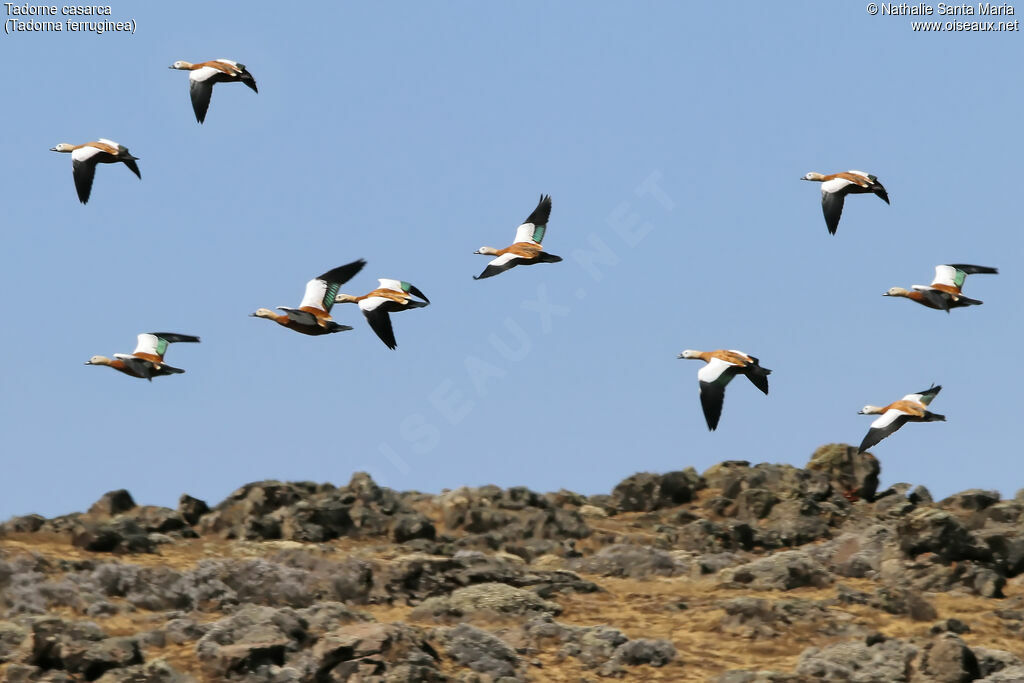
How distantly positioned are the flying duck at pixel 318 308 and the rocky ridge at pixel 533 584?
4.21 metres

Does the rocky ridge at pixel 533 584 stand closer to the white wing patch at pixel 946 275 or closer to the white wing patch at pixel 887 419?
the white wing patch at pixel 887 419

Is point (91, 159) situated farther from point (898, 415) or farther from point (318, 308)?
point (898, 415)

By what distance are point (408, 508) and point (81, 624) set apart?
12.8 meters

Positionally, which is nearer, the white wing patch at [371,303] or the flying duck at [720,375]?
the flying duck at [720,375]

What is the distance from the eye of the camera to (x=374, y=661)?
2241cm

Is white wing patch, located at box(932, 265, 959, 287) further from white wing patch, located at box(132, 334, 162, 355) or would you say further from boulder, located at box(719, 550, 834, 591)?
white wing patch, located at box(132, 334, 162, 355)

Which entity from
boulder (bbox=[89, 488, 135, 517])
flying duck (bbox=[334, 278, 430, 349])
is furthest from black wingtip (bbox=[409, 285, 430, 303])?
boulder (bbox=[89, 488, 135, 517])

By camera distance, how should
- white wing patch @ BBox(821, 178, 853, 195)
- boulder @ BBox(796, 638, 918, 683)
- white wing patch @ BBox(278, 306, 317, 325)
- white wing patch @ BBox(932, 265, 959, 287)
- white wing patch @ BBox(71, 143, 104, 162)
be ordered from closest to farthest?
boulder @ BBox(796, 638, 918, 683) < white wing patch @ BBox(278, 306, 317, 325) < white wing patch @ BBox(821, 178, 853, 195) < white wing patch @ BBox(71, 143, 104, 162) < white wing patch @ BBox(932, 265, 959, 287)

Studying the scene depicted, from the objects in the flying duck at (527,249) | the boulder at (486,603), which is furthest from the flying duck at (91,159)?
the boulder at (486,603)

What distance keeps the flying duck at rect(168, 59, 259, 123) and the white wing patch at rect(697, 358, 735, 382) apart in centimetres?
852

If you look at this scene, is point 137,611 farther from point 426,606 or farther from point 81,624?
point 426,606

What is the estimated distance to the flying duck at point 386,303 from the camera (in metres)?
25.8

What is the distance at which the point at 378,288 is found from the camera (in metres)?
27.0

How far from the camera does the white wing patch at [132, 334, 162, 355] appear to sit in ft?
89.0
